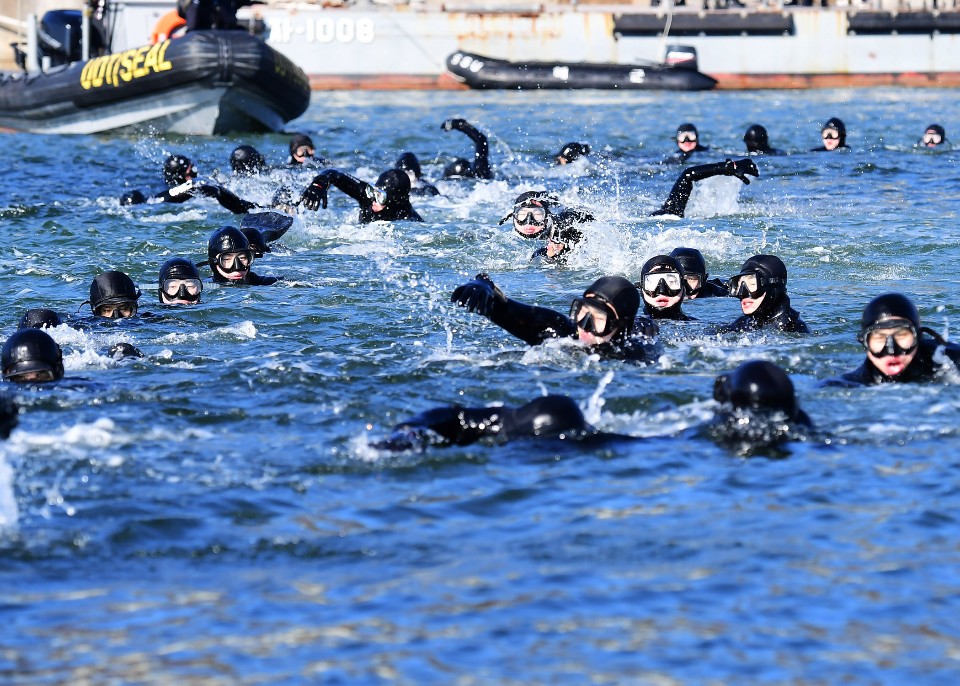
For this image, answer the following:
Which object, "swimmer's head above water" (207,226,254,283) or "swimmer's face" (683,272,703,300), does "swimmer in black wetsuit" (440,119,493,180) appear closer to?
"swimmer's head above water" (207,226,254,283)

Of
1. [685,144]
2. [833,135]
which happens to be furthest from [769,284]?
[833,135]

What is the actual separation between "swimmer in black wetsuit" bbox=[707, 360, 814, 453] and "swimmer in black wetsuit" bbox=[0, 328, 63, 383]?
4.45 meters

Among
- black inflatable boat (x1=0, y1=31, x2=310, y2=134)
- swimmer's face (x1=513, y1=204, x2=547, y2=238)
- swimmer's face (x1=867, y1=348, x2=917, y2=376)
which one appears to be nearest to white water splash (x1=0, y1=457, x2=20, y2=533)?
swimmer's face (x1=867, y1=348, x2=917, y2=376)

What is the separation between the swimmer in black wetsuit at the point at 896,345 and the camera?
9.22m

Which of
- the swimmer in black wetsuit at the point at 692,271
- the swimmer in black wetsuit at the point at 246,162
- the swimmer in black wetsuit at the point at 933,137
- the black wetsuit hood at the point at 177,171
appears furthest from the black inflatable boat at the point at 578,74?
the swimmer in black wetsuit at the point at 692,271

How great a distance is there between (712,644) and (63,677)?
256cm

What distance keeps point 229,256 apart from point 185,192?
3.07m

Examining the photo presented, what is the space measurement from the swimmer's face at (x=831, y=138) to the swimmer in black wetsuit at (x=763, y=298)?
566 inches

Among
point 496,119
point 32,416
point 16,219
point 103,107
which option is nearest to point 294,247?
point 16,219

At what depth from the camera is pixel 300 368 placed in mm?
10781

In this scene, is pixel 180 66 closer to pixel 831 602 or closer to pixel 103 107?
pixel 103 107

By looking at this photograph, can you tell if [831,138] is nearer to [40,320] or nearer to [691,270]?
[691,270]

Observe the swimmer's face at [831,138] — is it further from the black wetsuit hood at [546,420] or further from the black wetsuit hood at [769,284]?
the black wetsuit hood at [546,420]

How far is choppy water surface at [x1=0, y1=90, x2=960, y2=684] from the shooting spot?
612 centimetres
